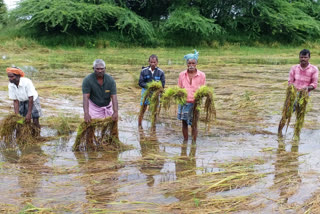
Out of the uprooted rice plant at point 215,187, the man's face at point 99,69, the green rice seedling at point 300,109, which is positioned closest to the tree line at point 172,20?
the man's face at point 99,69

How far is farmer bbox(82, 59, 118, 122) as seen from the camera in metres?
5.41

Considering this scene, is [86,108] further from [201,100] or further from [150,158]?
[201,100]

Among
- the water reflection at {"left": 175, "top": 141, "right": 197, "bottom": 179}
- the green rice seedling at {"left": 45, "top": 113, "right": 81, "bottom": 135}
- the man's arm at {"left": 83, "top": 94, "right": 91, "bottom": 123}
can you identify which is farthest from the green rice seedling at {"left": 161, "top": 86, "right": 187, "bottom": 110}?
the green rice seedling at {"left": 45, "top": 113, "right": 81, "bottom": 135}

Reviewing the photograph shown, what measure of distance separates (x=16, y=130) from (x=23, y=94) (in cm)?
57

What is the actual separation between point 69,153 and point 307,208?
3.23 metres

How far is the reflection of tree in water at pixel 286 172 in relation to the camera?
4141mm

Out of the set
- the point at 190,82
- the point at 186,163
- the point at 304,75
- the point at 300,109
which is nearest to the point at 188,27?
the point at 304,75

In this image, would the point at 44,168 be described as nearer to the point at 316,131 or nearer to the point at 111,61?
the point at 316,131

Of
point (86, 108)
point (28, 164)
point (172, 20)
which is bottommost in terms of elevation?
point (28, 164)

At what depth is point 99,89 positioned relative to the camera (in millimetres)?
5508

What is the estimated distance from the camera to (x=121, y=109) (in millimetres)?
8695

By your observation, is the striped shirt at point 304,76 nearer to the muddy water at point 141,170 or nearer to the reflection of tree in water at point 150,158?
the muddy water at point 141,170

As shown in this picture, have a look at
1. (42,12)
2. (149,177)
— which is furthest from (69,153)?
(42,12)

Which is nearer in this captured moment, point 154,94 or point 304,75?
point 154,94
